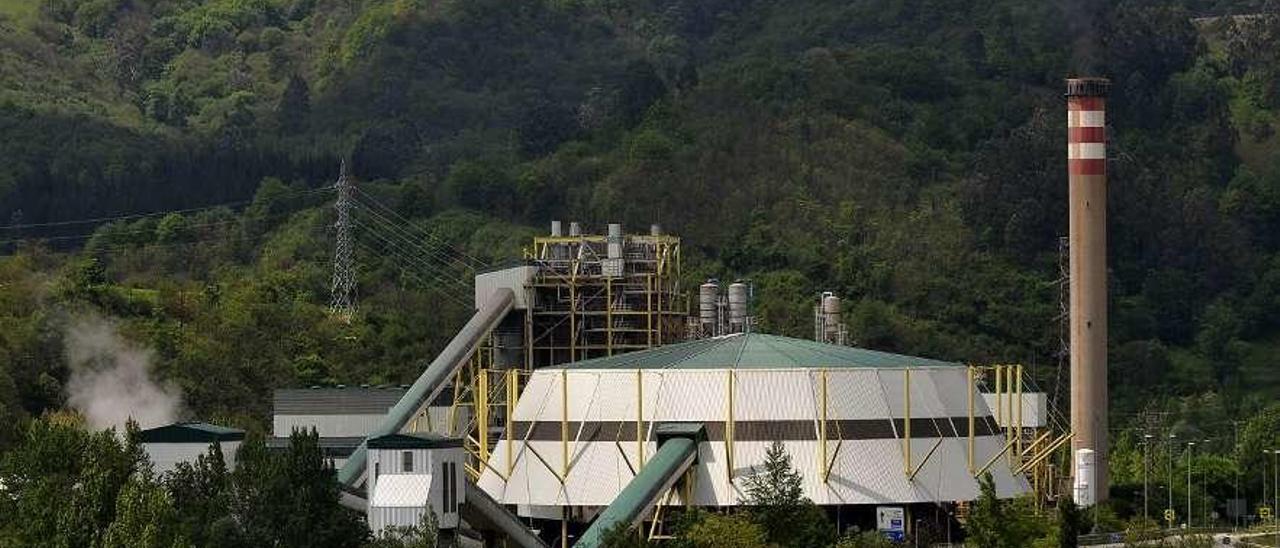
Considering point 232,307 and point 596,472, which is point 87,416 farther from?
point 596,472

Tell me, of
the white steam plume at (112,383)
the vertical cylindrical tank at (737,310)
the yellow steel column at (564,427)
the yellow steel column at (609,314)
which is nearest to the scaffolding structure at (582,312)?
the yellow steel column at (609,314)

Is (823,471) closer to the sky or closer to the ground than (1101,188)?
closer to the ground

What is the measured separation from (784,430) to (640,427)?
17.7ft

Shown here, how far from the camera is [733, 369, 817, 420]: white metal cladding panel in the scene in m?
129

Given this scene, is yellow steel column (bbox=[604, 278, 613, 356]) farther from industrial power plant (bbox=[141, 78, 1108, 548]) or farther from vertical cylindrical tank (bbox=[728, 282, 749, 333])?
vertical cylindrical tank (bbox=[728, 282, 749, 333])

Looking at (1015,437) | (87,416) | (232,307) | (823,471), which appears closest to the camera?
(823,471)

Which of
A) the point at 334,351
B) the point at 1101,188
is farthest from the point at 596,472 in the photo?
the point at 334,351

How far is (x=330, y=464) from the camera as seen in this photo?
123m

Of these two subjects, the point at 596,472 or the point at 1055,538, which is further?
the point at 596,472

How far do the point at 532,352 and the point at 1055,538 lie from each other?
3704 centimetres

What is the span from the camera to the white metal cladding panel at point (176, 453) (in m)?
122

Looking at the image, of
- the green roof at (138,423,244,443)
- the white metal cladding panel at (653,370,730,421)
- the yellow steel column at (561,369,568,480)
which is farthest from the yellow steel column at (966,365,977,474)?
the green roof at (138,423,244,443)

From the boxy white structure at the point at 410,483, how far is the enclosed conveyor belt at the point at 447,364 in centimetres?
2139

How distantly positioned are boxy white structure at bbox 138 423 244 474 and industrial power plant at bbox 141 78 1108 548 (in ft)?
0.31
